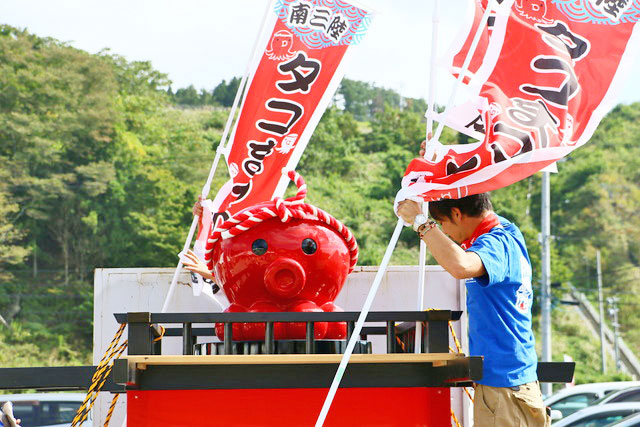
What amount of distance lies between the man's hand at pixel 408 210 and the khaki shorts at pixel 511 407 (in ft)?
2.84

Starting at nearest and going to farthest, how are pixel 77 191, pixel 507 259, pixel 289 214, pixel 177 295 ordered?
pixel 507 259
pixel 289 214
pixel 177 295
pixel 77 191

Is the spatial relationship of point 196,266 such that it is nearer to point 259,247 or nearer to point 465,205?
point 259,247

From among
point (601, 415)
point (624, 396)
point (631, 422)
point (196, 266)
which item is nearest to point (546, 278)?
point (624, 396)

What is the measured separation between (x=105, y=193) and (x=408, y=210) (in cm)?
4435

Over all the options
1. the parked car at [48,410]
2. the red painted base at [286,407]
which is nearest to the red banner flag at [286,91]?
the red painted base at [286,407]

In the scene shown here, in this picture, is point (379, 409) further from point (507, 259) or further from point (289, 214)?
point (289, 214)

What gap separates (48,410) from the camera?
38.2 feet

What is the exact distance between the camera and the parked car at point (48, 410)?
37.9 feet

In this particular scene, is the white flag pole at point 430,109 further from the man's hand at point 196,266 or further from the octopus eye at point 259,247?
the man's hand at point 196,266

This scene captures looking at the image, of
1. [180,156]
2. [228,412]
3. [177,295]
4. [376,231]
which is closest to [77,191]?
[180,156]

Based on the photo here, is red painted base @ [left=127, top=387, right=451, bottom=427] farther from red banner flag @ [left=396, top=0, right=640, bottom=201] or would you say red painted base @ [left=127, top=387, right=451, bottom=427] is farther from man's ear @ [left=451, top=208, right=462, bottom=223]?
red banner flag @ [left=396, top=0, right=640, bottom=201]

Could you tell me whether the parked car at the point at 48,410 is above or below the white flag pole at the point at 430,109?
below

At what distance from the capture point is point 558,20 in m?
4.93

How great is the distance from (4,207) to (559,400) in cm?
3579
